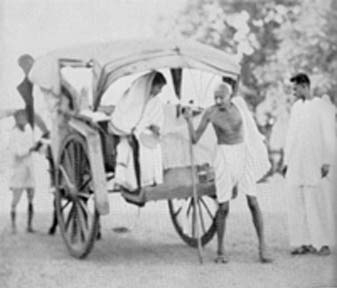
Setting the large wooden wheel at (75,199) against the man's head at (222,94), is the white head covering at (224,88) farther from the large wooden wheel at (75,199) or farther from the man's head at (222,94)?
the large wooden wheel at (75,199)

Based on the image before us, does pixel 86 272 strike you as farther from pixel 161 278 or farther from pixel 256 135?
pixel 256 135

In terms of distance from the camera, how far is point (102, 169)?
2.76 metres

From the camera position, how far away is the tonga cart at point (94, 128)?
8.91ft

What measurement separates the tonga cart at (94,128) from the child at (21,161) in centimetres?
8

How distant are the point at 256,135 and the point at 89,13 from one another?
64 cm

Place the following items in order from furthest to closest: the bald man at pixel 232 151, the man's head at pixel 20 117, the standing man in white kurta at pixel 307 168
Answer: the standing man in white kurta at pixel 307 168 → the bald man at pixel 232 151 → the man's head at pixel 20 117

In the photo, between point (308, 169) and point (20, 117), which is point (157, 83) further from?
point (308, 169)

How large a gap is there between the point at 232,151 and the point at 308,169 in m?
0.33

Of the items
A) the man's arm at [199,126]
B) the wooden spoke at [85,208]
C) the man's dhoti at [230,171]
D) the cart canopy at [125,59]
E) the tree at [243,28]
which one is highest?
the tree at [243,28]

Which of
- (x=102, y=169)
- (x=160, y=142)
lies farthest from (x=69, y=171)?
(x=160, y=142)

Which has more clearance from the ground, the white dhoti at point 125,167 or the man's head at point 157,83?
the man's head at point 157,83

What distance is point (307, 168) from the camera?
3.01m

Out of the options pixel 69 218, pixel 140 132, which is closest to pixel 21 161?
pixel 69 218

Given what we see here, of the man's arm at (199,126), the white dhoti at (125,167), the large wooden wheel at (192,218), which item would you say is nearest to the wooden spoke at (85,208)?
the white dhoti at (125,167)
